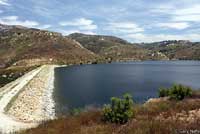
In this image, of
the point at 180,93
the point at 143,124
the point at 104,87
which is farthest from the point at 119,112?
the point at 104,87

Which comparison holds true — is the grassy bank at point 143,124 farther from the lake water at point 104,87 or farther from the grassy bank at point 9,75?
the grassy bank at point 9,75

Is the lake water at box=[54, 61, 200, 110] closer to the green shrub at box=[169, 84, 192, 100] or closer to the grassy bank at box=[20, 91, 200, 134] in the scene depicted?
the green shrub at box=[169, 84, 192, 100]

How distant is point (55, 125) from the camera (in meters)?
18.9

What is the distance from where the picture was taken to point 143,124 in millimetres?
15102

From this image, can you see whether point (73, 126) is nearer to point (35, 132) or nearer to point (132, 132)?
point (35, 132)

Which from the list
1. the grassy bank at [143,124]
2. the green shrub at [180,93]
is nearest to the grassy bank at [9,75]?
the green shrub at [180,93]

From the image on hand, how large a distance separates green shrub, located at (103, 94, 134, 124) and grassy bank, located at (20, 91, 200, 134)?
0.40 metres

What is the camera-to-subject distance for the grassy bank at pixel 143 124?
14.0m

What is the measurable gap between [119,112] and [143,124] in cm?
423

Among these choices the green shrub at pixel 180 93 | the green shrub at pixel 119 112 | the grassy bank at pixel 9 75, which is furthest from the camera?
the grassy bank at pixel 9 75

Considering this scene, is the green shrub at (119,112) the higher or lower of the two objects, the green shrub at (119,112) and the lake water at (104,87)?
the higher

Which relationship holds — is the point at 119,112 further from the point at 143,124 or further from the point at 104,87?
A: the point at 104,87

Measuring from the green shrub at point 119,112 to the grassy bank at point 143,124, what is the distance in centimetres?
40

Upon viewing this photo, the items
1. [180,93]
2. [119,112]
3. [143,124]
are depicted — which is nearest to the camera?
[143,124]
